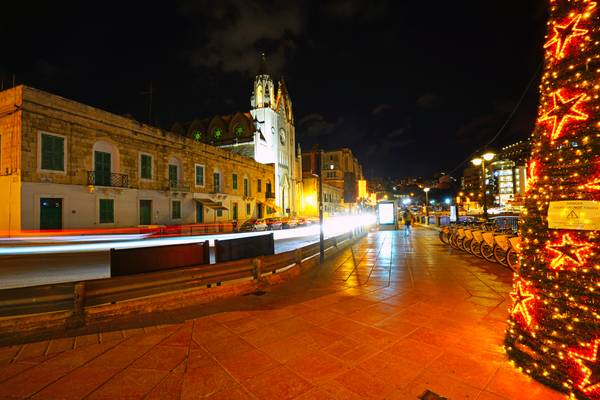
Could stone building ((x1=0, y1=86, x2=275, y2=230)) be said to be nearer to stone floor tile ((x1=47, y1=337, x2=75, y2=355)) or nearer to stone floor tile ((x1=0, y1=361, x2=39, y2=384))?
stone floor tile ((x1=47, y1=337, x2=75, y2=355))

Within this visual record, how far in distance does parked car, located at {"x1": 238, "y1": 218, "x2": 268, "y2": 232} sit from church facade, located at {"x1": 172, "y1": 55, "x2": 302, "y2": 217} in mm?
13756

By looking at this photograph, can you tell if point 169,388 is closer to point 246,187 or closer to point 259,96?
point 246,187

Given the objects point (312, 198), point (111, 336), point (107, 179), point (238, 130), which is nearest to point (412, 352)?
point (111, 336)

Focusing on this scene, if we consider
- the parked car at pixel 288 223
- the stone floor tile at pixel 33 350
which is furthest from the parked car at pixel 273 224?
A: the stone floor tile at pixel 33 350

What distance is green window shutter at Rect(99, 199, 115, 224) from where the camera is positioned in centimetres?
2048

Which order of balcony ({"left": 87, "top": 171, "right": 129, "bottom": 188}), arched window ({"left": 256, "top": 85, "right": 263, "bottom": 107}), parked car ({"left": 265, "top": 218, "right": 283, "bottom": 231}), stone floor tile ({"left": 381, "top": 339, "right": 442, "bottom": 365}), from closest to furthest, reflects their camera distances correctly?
stone floor tile ({"left": 381, "top": 339, "right": 442, "bottom": 365}), balcony ({"left": 87, "top": 171, "right": 129, "bottom": 188}), parked car ({"left": 265, "top": 218, "right": 283, "bottom": 231}), arched window ({"left": 256, "top": 85, "right": 263, "bottom": 107})

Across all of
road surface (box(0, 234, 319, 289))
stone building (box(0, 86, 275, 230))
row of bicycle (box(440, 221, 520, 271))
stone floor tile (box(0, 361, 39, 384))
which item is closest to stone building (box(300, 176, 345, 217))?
stone building (box(0, 86, 275, 230))

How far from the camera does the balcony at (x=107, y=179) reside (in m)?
20.1

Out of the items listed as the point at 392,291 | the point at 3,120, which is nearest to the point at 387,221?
the point at 392,291

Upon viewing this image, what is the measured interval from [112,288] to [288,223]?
1151 inches

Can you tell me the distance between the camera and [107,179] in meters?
21.6

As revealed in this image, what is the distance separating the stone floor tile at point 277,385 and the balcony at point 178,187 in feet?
84.5

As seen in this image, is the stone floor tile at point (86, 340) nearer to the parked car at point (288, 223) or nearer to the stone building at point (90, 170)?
the stone building at point (90, 170)

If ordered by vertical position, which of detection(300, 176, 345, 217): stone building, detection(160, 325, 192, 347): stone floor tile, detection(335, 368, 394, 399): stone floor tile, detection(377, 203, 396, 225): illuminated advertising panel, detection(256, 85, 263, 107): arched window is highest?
detection(256, 85, 263, 107): arched window
